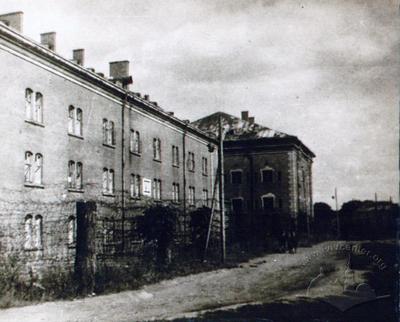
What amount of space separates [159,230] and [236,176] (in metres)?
30.2

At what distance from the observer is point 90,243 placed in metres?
12.5

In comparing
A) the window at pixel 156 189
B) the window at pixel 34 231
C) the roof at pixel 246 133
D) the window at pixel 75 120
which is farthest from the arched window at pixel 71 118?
the roof at pixel 246 133

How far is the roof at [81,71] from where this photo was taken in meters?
17.7

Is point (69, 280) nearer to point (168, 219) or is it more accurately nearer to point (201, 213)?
point (168, 219)

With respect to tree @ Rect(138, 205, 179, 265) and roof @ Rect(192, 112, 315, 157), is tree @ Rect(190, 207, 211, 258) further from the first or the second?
roof @ Rect(192, 112, 315, 157)

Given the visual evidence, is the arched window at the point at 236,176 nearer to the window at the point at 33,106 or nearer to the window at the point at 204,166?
the window at the point at 204,166

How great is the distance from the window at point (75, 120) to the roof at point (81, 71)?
158 centimetres

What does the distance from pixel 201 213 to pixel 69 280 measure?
8313 mm

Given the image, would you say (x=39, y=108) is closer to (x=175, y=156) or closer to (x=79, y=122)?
(x=79, y=122)

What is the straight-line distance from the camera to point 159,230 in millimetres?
16859

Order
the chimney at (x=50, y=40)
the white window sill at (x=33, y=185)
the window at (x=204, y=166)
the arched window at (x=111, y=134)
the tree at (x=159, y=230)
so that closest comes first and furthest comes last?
the tree at (x=159, y=230)
the white window sill at (x=33, y=185)
the chimney at (x=50, y=40)
the arched window at (x=111, y=134)
the window at (x=204, y=166)

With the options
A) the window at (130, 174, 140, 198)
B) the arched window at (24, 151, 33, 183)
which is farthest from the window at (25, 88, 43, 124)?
the window at (130, 174, 140, 198)

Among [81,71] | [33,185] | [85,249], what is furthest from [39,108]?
[85,249]

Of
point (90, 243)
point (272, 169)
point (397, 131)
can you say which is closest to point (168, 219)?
point (90, 243)
